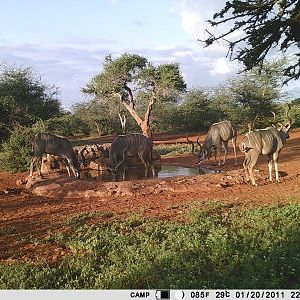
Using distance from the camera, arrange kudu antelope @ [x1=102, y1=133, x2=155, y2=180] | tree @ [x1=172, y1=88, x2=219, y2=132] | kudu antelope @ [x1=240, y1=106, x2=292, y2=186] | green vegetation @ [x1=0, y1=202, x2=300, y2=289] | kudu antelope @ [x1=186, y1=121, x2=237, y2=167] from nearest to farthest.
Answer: green vegetation @ [x1=0, y1=202, x2=300, y2=289] < kudu antelope @ [x1=240, y1=106, x2=292, y2=186] < kudu antelope @ [x1=102, y1=133, x2=155, y2=180] < kudu antelope @ [x1=186, y1=121, x2=237, y2=167] < tree @ [x1=172, y1=88, x2=219, y2=132]

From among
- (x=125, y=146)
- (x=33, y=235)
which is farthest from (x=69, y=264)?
(x=125, y=146)

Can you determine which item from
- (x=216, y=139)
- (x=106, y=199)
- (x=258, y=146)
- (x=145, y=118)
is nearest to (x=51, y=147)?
(x=106, y=199)

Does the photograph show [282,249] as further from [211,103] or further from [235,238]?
[211,103]

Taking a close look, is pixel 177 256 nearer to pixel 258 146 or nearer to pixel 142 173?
pixel 258 146

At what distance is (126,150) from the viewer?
490 inches

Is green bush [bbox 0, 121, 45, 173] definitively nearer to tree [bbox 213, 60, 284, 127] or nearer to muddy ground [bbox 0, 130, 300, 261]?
muddy ground [bbox 0, 130, 300, 261]

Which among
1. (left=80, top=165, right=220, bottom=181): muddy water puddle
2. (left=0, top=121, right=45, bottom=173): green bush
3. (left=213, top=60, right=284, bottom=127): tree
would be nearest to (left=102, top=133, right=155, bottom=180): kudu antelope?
(left=80, top=165, right=220, bottom=181): muddy water puddle

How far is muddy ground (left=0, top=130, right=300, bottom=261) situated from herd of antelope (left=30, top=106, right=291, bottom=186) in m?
0.71

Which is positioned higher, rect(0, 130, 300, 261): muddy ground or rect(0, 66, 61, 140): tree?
rect(0, 66, 61, 140): tree

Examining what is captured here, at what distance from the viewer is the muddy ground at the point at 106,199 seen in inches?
265

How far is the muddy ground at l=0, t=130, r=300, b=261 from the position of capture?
672 centimetres

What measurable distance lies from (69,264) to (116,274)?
2.27ft

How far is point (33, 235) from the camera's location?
262 inches

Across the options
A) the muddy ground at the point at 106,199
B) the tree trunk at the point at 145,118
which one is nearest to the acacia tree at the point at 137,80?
the tree trunk at the point at 145,118
